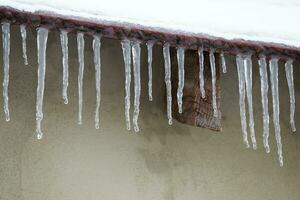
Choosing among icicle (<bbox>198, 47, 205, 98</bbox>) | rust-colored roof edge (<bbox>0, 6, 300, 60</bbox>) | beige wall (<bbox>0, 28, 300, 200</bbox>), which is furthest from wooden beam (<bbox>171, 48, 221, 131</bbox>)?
rust-colored roof edge (<bbox>0, 6, 300, 60</bbox>)

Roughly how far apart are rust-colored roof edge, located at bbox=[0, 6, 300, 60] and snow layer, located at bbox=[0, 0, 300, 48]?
2cm

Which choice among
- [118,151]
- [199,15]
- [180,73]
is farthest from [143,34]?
[118,151]

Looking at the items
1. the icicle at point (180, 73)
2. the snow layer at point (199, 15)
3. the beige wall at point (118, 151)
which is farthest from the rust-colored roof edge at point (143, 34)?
the beige wall at point (118, 151)

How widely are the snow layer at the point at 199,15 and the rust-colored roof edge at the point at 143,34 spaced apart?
0.07ft

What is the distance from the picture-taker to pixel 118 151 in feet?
14.1

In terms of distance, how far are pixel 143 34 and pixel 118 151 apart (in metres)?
1.28

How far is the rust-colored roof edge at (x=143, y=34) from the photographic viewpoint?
3121mm

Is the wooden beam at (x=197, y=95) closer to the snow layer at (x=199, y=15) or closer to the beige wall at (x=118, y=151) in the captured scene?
the beige wall at (x=118, y=151)

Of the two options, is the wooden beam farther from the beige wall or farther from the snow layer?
the snow layer

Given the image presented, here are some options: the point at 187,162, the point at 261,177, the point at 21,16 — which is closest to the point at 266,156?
the point at 261,177

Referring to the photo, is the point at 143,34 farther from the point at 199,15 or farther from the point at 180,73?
the point at 180,73

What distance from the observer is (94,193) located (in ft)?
13.8

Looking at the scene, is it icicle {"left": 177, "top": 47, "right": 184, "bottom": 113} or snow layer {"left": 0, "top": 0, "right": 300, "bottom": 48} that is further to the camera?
icicle {"left": 177, "top": 47, "right": 184, "bottom": 113}

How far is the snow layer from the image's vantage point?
123 inches
